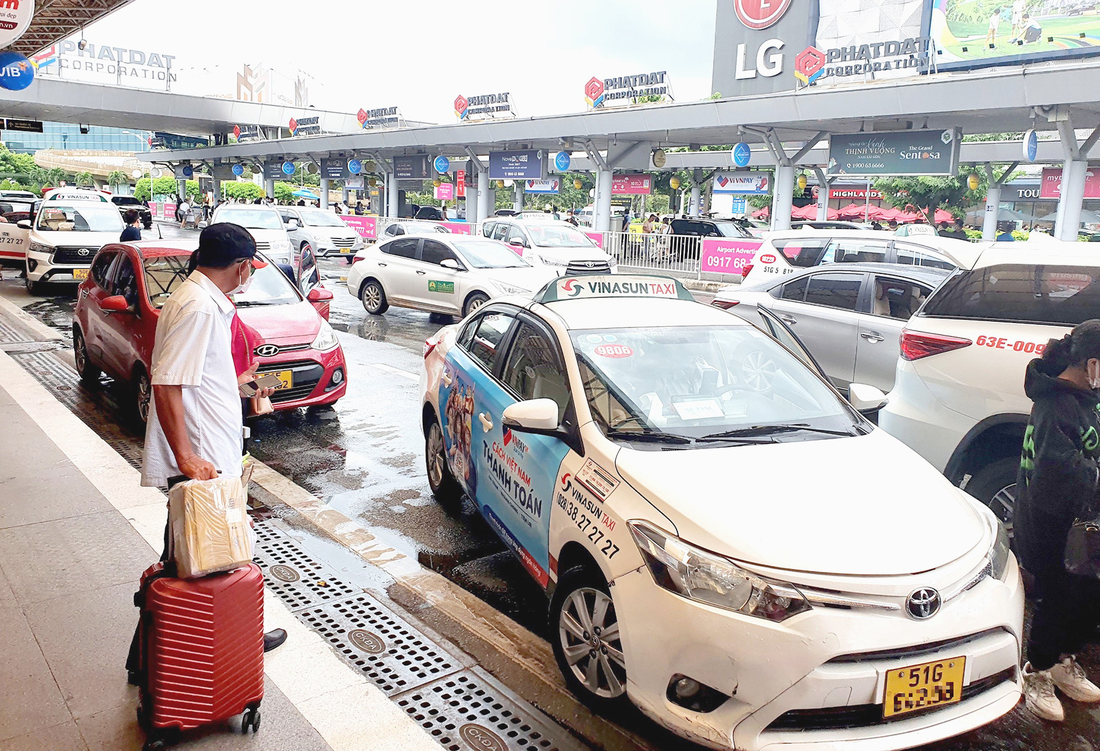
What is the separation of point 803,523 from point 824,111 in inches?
725

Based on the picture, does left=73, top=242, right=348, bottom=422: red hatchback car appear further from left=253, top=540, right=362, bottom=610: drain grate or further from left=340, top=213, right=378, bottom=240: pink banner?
left=340, top=213, right=378, bottom=240: pink banner

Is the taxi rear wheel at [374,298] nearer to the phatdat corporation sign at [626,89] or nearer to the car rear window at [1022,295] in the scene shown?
the car rear window at [1022,295]

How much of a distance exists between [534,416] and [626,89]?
25.1 meters

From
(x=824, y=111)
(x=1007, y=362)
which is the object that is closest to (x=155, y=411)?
(x=1007, y=362)

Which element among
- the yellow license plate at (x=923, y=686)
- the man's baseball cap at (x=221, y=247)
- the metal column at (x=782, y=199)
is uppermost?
the metal column at (x=782, y=199)

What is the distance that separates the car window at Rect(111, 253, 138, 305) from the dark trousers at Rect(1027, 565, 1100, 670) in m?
7.22

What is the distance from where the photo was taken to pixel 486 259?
14555 millimetres

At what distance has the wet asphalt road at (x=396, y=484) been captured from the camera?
354 cm

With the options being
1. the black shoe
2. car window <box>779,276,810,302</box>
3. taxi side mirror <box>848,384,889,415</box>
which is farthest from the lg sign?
the black shoe

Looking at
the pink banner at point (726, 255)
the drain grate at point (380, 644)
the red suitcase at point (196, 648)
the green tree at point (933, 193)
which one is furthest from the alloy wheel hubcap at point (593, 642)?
the green tree at point (933, 193)

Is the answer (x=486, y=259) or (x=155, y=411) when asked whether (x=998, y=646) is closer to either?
(x=155, y=411)

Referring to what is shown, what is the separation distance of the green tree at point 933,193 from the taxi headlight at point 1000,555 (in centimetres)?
3794

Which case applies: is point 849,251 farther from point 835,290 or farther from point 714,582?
point 714,582

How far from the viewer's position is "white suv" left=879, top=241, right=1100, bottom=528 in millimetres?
4668
